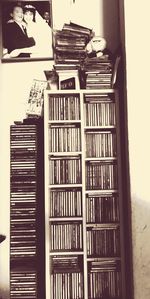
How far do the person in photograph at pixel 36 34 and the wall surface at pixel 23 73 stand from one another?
0.23 feet

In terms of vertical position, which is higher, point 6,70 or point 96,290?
point 6,70

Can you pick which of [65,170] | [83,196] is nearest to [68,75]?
[65,170]

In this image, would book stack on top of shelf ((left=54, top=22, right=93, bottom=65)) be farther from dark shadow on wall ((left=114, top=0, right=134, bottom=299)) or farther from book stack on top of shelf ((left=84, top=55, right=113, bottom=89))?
dark shadow on wall ((left=114, top=0, right=134, bottom=299))

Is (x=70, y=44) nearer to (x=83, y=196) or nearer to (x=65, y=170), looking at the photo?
(x=65, y=170)

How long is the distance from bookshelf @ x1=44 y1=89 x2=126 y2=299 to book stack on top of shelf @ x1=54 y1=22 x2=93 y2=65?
0.85 feet

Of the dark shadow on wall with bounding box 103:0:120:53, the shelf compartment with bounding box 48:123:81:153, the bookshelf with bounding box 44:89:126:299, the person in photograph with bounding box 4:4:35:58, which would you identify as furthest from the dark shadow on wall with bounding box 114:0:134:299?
the person in photograph with bounding box 4:4:35:58

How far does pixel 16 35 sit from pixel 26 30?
0.08m

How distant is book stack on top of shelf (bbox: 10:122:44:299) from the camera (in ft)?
8.09

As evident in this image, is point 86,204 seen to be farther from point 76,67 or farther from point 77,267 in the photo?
point 76,67

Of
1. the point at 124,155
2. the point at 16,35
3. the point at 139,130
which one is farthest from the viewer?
the point at 16,35

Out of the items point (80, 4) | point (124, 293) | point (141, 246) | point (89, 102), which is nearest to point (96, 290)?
point (124, 293)

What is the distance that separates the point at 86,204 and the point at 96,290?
0.53 metres

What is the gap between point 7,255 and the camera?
2.67m

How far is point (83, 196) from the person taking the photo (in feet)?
8.04
